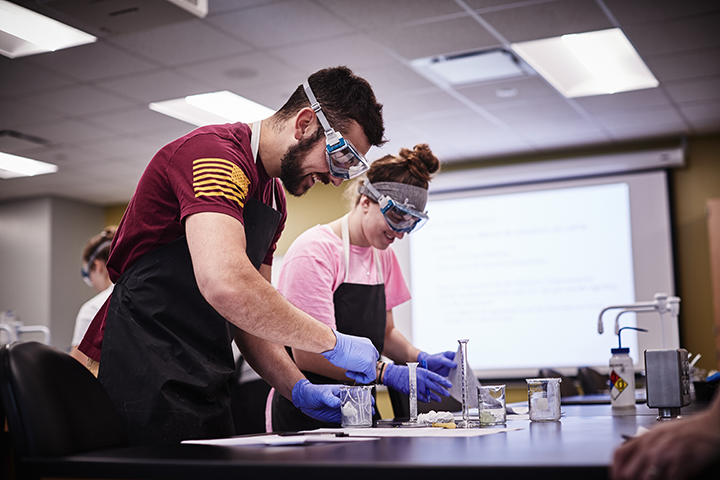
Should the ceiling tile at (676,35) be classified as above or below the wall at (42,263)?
above

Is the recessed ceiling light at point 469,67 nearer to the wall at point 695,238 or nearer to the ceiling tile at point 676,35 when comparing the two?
the ceiling tile at point 676,35

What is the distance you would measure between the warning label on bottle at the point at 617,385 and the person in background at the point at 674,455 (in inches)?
52.0

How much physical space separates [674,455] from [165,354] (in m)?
0.98

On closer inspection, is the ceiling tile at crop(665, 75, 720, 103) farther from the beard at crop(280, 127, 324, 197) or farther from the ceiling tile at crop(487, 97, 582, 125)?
the beard at crop(280, 127, 324, 197)

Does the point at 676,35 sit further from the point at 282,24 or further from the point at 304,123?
the point at 304,123

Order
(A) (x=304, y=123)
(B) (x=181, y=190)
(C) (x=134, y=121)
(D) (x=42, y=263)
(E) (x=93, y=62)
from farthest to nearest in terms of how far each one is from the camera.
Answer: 1. (D) (x=42, y=263)
2. (C) (x=134, y=121)
3. (E) (x=93, y=62)
4. (A) (x=304, y=123)
5. (B) (x=181, y=190)

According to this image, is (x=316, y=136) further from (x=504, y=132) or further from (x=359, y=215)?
(x=504, y=132)

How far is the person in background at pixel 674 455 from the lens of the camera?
Answer: 688 mm

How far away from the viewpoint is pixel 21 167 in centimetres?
651

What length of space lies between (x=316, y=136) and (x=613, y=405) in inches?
45.0

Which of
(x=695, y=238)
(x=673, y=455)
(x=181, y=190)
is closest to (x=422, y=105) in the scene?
(x=695, y=238)

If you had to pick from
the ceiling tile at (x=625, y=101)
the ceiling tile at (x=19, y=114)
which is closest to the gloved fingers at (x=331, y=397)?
the ceiling tile at (x=625, y=101)

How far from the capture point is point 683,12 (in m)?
3.77

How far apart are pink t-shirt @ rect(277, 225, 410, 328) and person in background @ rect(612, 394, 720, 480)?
1.36 metres
